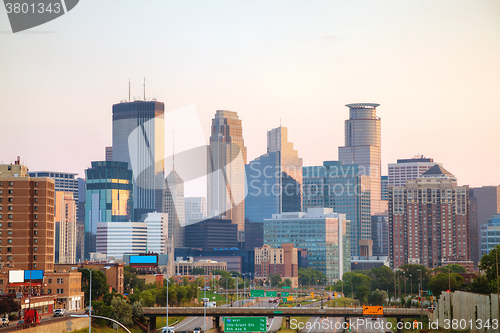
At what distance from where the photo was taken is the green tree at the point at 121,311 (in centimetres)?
15875

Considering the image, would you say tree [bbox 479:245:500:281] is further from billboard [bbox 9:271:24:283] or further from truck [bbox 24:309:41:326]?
billboard [bbox 9:271:24:283]

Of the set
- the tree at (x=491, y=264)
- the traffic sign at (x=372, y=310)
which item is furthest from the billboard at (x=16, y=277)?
the tree at (x=491, y=264)

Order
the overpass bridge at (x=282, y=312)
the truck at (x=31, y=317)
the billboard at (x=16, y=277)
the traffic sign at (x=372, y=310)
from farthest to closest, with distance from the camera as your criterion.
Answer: the billboard at (x=16, y=277) → the overpass bridge at (x=282, y=312) → the traffic sign at (x=372, y=310) → the truck at (x=31, y=317)

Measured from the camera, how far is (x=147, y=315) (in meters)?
166

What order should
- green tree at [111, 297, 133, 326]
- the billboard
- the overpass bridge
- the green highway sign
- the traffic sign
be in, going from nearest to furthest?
the green highway sign < the traffic sign < green tree at [111, 297, 133, 326] < the overpass bridge < the billboard

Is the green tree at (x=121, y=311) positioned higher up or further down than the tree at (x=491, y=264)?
further down

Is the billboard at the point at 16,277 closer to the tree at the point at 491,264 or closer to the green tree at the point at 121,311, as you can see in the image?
the green tree at the point at 121,311

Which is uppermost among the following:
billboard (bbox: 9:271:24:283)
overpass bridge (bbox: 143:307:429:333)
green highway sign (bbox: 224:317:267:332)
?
billboard (bbox: 9:271:24:283)

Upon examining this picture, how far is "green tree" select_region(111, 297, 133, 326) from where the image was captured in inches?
6250

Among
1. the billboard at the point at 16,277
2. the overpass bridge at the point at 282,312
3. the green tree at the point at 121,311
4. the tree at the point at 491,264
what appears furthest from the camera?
the billboard at the point at 16,277

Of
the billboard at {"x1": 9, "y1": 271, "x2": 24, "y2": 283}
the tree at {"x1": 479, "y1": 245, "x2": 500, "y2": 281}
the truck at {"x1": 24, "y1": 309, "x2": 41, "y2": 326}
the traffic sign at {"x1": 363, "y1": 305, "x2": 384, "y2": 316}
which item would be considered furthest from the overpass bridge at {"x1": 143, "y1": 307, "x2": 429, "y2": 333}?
the truck at {"x1": 24, "y1": 309, "x2": 41, "y2": 326}

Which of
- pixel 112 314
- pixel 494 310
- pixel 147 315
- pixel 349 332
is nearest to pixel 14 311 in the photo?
pixel 112 314

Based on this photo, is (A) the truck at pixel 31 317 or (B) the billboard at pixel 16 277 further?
(B) the billboard at pixel 16 277

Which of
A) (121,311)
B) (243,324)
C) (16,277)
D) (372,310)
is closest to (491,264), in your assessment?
(372,310)
